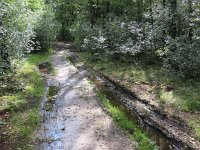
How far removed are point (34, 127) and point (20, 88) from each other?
5.83 meters

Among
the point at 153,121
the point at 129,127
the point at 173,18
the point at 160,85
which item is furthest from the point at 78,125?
the point at 173,18

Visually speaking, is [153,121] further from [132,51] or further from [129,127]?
[132,51]

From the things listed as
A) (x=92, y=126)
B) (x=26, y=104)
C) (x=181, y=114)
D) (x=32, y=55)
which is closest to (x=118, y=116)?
(x=92, y=126)

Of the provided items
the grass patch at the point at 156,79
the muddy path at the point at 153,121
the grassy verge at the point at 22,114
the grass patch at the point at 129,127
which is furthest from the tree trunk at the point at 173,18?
the grassy verge at the point at 22,114

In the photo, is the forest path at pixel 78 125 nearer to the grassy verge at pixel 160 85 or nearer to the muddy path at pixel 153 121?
the muddy path at pixel 153 121

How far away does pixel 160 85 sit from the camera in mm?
20297

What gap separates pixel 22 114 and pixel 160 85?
938cm

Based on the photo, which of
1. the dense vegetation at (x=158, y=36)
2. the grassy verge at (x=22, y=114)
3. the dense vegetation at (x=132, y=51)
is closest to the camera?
the grassy verge at (x=22, y=114)

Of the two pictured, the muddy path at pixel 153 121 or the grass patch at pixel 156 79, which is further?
the grass patch at pixel 156 79

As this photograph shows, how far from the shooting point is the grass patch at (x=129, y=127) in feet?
41.2

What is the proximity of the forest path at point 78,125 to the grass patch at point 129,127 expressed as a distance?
0.36 metres

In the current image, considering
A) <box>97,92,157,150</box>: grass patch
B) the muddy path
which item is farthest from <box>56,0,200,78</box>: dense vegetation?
<box>97,92,157,150</box>: grass patch

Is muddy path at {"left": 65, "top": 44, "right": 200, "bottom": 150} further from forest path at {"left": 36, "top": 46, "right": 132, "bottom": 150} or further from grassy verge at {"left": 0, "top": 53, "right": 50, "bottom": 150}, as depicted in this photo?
grassy verge at {"left": 0, "top": 53, "right": 50, "bottom": 150}

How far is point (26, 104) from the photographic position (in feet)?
57.5
